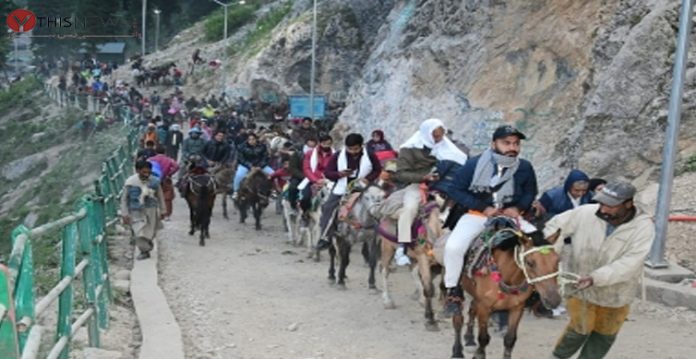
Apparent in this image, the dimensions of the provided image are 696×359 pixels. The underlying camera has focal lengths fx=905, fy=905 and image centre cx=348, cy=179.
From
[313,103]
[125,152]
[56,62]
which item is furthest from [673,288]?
[56,62]

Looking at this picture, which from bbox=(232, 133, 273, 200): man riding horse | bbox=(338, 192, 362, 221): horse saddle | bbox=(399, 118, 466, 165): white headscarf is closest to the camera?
bbox=(399, 118, 466, 165): white headscarf

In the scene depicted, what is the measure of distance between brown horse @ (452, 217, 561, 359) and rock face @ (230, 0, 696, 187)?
796 cm

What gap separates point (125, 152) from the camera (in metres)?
22.4

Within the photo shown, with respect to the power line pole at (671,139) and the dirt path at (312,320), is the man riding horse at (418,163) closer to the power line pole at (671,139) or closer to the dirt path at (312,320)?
the dirt path at (312,320)

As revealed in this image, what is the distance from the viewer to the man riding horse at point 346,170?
13.0 meters

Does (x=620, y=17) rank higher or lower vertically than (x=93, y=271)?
higher

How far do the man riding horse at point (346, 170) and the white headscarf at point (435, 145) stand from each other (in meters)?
2.05

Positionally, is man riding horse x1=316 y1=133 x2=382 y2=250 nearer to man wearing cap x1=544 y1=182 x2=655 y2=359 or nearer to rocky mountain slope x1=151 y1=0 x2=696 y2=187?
rocky mountain slope x1=151 y1=0 x2=696 y2=187

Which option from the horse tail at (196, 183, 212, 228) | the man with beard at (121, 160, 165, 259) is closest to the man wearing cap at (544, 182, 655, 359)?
the man with beard at (121, 160, 165, 259)

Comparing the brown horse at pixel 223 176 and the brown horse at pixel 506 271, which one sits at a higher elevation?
the brown horse at pixel 506 271

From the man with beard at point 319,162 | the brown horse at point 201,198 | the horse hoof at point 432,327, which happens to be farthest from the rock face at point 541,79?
the brown horse at point 201,198

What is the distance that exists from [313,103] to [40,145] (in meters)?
18.9

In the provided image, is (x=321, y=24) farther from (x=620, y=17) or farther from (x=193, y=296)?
(x=193, y=296)

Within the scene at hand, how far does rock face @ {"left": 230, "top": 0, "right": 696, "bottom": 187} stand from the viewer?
1642 centimetres
